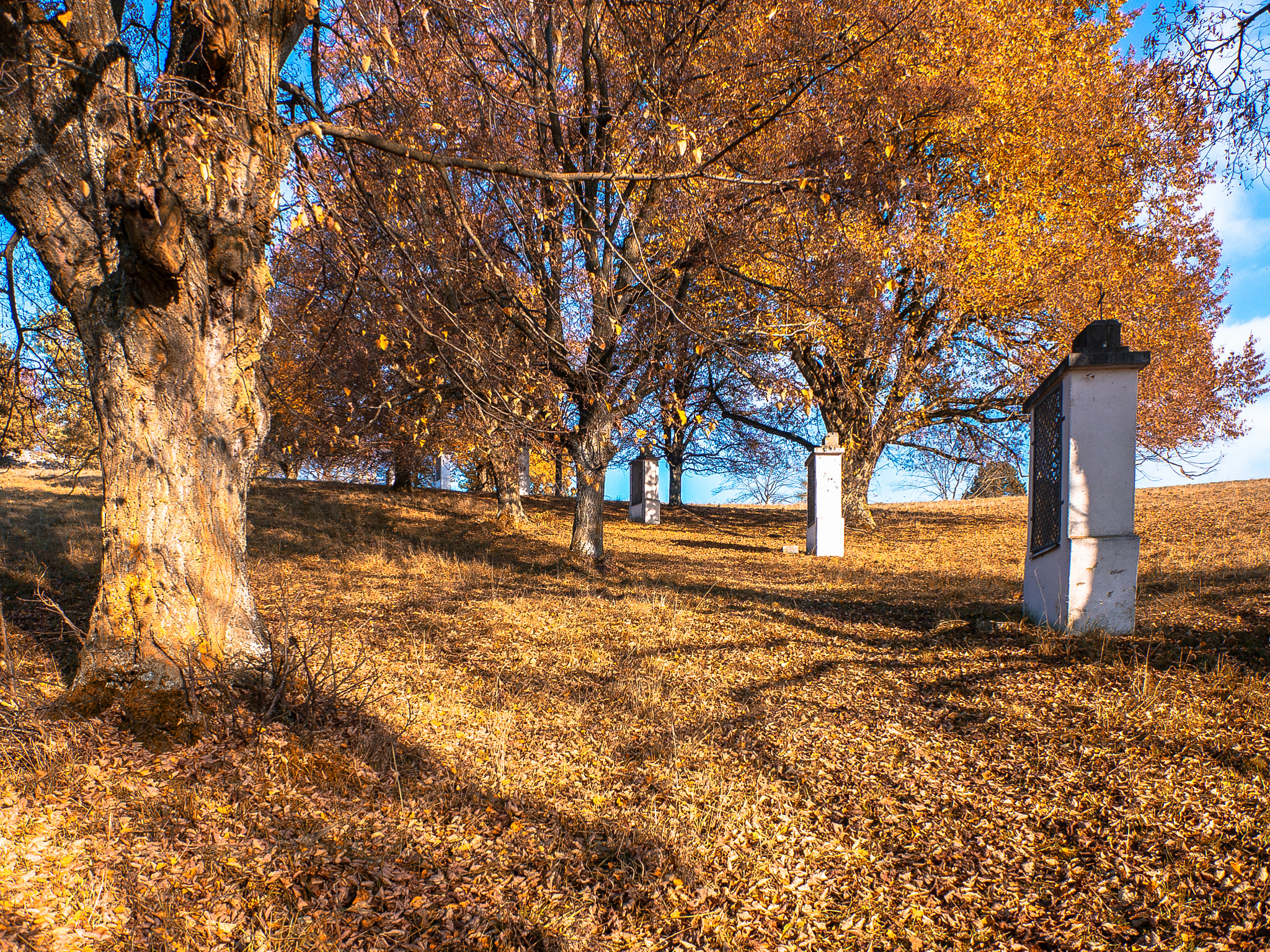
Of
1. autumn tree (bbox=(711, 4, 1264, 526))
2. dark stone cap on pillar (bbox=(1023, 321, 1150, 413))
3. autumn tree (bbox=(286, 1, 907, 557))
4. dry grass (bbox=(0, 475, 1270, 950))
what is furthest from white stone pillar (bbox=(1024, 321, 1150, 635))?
autumn tree (bbox=(711, 4, 1264, 526))

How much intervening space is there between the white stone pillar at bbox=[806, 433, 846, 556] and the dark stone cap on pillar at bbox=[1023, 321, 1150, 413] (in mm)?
7239

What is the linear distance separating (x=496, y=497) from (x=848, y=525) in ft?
32.7

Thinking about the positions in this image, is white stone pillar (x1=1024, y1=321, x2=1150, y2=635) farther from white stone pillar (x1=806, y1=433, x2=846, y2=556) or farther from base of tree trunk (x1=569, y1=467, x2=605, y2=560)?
white stone pillar (x1=806, y1=433, x2=846, y2=556)


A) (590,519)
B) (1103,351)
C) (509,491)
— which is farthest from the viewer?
(509,491)

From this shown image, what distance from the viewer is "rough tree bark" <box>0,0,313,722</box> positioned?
3633 millimetres

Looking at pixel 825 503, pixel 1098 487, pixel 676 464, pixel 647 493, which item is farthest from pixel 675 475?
pixel 1098 487

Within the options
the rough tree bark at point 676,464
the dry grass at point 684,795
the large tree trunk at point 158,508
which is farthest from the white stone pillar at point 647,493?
the large tree trunk at point 158,508

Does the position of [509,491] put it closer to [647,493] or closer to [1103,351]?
[647,493]

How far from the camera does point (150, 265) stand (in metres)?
3.61

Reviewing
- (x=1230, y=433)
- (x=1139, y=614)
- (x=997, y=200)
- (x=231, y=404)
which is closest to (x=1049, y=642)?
(x=1139, y=614)

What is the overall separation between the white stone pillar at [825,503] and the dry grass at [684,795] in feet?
20.1

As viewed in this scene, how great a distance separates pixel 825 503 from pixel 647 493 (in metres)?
6.53

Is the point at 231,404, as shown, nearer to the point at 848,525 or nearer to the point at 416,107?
the point at 416,107

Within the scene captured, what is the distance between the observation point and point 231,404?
410 centimetres
